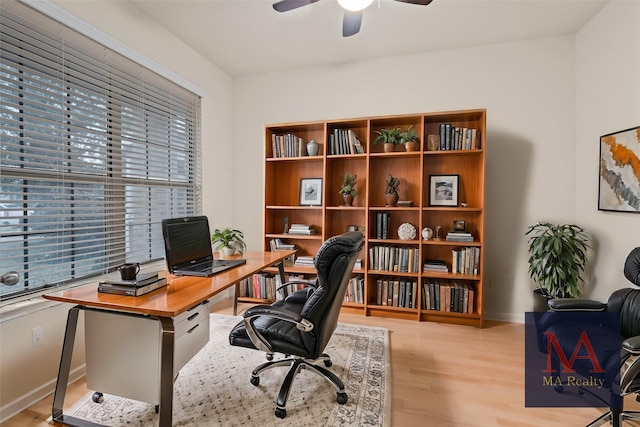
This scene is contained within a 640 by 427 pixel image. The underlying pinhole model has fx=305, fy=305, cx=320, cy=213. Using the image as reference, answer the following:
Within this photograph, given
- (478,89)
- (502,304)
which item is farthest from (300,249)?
(478,89)

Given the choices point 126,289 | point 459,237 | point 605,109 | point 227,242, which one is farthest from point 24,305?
point 605,109

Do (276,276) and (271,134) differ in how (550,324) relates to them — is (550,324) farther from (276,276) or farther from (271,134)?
(271,134)

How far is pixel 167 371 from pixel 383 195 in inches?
103

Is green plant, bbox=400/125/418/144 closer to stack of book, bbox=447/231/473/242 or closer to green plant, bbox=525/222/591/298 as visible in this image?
stack of book, bbox=447/231/473/242

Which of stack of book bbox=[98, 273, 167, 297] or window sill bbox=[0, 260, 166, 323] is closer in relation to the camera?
stack of book bbox=[98, 273, 167, 297]

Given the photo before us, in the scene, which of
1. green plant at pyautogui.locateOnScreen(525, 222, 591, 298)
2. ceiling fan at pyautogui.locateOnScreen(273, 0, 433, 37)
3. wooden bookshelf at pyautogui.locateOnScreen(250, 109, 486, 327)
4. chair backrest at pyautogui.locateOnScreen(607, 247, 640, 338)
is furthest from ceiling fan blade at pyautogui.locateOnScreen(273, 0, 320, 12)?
green plant at pyautogui.locateOnScreen(525, 222, 591, 298)

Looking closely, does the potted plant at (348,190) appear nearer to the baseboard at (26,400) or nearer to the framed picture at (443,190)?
the framed picture at (443,190)

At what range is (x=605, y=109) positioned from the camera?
2.47m

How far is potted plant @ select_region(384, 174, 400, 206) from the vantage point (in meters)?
3.15

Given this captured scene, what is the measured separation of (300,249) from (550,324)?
95.8 inches

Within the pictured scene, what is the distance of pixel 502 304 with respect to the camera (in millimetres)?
3127

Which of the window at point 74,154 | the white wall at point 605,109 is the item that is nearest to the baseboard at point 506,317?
the white wall at point 605,109

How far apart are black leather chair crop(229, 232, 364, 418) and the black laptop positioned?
0.52m

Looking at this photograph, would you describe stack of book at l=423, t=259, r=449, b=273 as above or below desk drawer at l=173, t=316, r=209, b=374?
above
